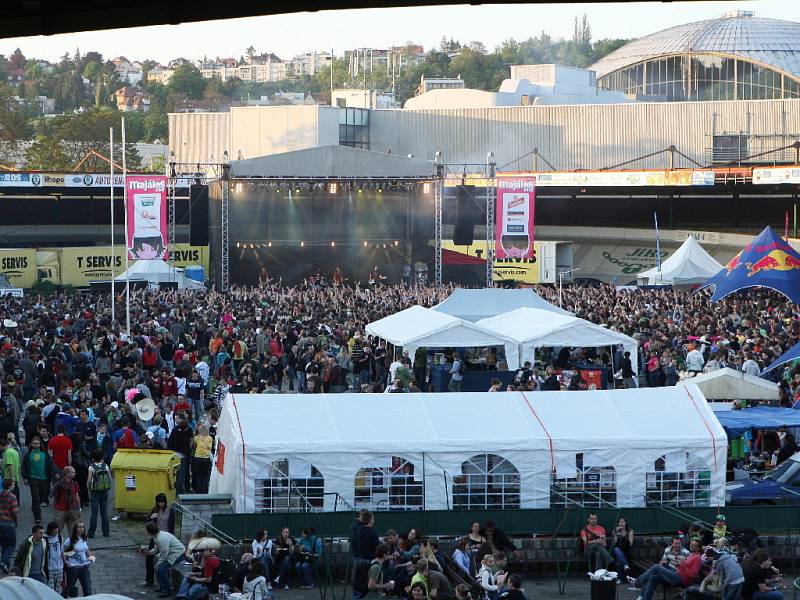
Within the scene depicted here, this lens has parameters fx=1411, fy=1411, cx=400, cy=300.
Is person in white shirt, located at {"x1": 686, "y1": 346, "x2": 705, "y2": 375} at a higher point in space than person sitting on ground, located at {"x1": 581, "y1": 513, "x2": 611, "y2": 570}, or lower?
higher

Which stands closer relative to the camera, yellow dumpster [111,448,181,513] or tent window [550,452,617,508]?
tent window [550,452,617,508]

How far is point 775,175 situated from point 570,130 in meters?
16.3

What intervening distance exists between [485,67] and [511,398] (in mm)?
155993

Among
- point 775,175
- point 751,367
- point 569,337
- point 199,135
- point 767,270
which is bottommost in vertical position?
point 751,367

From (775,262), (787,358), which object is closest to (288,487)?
(787,358)

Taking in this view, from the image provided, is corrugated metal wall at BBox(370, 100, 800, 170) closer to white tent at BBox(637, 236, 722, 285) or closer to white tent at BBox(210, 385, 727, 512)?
white tent at BBox(637, 236, 722, 285)

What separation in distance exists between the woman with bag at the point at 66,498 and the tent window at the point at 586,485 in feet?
16.9

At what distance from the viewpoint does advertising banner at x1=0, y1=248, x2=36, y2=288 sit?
155 ft

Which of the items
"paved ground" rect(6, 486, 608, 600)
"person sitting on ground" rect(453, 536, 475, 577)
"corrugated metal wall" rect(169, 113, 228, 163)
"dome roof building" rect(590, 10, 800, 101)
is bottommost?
"paved ground" rect(6, 486, 608, 600)

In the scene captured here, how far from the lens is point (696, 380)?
20594 mm

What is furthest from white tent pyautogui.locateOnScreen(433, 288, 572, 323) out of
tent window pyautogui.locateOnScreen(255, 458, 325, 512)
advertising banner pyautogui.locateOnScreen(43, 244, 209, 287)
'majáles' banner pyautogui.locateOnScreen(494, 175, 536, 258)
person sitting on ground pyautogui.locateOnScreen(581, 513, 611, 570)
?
advertising banner pyautogui.locateOnScreen(43, 244, 209, 287)

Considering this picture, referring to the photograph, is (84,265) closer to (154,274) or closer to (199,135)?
(154,274)

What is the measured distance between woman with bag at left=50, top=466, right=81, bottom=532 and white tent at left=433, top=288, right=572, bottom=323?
14.3m

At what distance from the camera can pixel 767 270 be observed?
32.7 m
